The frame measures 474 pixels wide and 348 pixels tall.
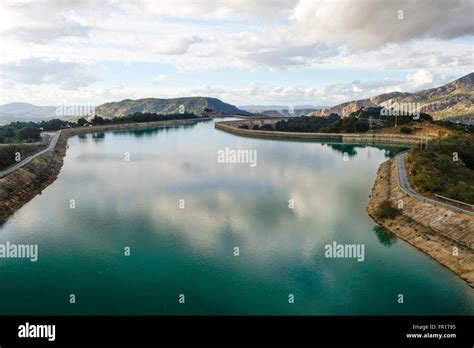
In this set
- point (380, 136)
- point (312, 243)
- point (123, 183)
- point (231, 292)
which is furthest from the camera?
point (380, 136)

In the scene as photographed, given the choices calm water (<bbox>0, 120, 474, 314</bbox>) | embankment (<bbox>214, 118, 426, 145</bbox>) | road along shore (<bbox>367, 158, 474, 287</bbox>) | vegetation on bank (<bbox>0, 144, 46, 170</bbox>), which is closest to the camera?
calm water (<bbox>0, 120, 474, 314</bbox>)

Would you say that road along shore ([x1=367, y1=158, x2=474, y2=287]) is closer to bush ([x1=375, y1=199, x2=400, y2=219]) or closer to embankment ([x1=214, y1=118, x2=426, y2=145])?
bush ([x1=375, y1=199, x2=400, y2=219])

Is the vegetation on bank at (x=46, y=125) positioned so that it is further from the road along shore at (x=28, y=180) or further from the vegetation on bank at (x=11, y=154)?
the road along shore at (x=28, y=180)

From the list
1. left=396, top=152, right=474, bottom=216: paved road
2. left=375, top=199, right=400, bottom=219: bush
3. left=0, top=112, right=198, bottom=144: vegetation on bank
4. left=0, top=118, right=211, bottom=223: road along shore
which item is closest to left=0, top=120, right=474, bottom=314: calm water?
left=0, top=118, right=211, bottom=223: road along shore

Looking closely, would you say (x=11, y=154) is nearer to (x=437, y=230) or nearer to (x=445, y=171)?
(x=437, y=230)

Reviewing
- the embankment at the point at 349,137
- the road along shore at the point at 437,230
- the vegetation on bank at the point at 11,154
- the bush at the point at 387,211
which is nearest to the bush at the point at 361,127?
the embankment at the point at 349,137
